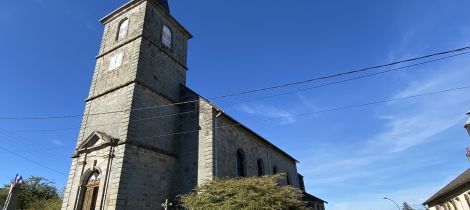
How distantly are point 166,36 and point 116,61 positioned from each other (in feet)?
12.9

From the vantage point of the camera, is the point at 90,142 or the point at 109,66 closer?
the point at 90,142

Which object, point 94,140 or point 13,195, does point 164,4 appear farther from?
point 13,195

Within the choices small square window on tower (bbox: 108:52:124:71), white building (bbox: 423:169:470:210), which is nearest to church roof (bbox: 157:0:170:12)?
small square window on tower (bbox: 108:52:124:71)

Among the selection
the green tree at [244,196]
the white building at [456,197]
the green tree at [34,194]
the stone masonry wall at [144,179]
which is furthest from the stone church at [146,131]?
the green tree at [34,194]

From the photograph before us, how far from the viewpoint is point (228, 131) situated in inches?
688

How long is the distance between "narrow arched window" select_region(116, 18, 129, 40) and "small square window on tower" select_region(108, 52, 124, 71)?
153 centimetres

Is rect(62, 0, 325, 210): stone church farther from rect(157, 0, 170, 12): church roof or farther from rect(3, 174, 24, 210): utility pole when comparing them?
rect(3, 174, 24, 210): utility pole

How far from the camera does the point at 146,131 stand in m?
15.9

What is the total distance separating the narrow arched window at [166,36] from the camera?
67.5 ft

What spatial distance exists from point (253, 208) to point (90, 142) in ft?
32.0

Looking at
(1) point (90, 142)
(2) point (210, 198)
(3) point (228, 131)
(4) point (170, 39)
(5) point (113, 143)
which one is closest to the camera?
(2) point (210, 198)

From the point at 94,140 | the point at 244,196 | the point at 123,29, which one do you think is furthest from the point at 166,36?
the point at 244,196

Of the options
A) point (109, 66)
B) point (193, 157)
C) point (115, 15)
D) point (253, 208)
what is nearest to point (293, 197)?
point (253, 208)

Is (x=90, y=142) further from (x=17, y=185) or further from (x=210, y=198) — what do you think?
(x=210, y=198)
